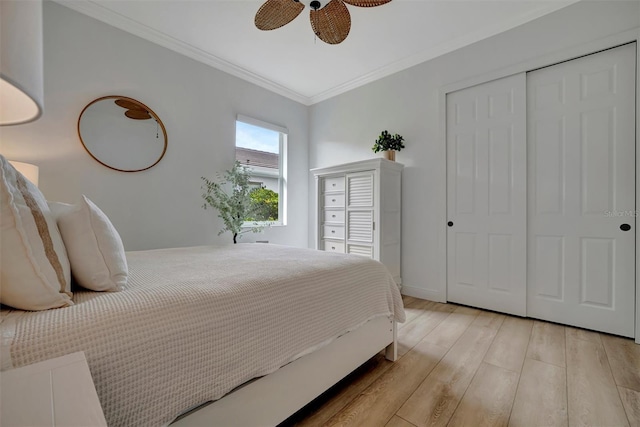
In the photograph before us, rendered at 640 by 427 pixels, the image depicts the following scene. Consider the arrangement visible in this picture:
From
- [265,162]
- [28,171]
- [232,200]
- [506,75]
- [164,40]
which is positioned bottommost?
[232,200]

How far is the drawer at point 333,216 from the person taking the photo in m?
3.33

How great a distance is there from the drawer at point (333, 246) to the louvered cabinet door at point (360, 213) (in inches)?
5.0

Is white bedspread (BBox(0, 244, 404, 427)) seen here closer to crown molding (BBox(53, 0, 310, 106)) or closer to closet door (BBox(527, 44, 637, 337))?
closet door (BBox(527, 44, 637, 337))

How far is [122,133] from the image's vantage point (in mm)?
2541

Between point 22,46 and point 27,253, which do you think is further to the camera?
point 27,253

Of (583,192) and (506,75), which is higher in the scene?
(506,75)

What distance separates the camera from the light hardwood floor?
4.14 feet

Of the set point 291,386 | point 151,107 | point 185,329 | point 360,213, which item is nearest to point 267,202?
point 360,213

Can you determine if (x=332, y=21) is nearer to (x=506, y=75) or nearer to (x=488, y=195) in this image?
(x=506, y=75)

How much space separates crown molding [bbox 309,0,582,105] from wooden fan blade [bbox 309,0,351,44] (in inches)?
53.3

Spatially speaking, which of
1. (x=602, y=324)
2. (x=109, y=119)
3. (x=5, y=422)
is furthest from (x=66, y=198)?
(x=602, y=324)

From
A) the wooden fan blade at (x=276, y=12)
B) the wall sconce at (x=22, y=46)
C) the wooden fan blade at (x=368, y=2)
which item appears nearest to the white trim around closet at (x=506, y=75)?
the wooden fan blade at (x=368, y=2)

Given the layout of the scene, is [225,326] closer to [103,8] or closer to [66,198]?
[66,198]

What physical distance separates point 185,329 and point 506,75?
3.25m
